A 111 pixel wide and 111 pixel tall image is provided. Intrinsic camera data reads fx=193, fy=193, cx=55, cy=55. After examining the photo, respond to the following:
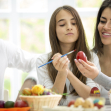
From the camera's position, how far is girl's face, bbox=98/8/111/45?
6.61ft

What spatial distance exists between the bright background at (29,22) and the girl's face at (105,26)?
187 cm

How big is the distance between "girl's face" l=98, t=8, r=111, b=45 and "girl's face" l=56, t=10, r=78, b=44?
0.31 m

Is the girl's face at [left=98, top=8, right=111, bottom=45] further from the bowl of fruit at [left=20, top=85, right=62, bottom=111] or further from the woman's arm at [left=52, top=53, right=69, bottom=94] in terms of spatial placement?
the bowl of fruit at [left=20, top=85, right=62, bottom=111]

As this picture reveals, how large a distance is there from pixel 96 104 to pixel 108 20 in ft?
4.18

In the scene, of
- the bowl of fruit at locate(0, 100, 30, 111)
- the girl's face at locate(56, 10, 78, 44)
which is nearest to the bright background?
the girl's face at locate(56, 10, 78, 44)

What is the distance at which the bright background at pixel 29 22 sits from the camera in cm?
397

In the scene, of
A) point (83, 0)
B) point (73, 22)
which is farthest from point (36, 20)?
point (73, 22)

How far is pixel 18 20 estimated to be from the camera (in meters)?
4.00

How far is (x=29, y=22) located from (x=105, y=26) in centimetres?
237

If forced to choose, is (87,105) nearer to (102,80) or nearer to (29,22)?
(102,80)

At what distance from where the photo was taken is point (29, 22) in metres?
4.09

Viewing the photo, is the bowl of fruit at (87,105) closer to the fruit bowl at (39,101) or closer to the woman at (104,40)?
the fruit bowl at (39,101)

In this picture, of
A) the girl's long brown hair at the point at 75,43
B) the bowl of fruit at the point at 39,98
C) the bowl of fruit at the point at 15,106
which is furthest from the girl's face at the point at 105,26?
the bowl of fruit at the point at 15,106

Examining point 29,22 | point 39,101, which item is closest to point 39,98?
point 39,101
